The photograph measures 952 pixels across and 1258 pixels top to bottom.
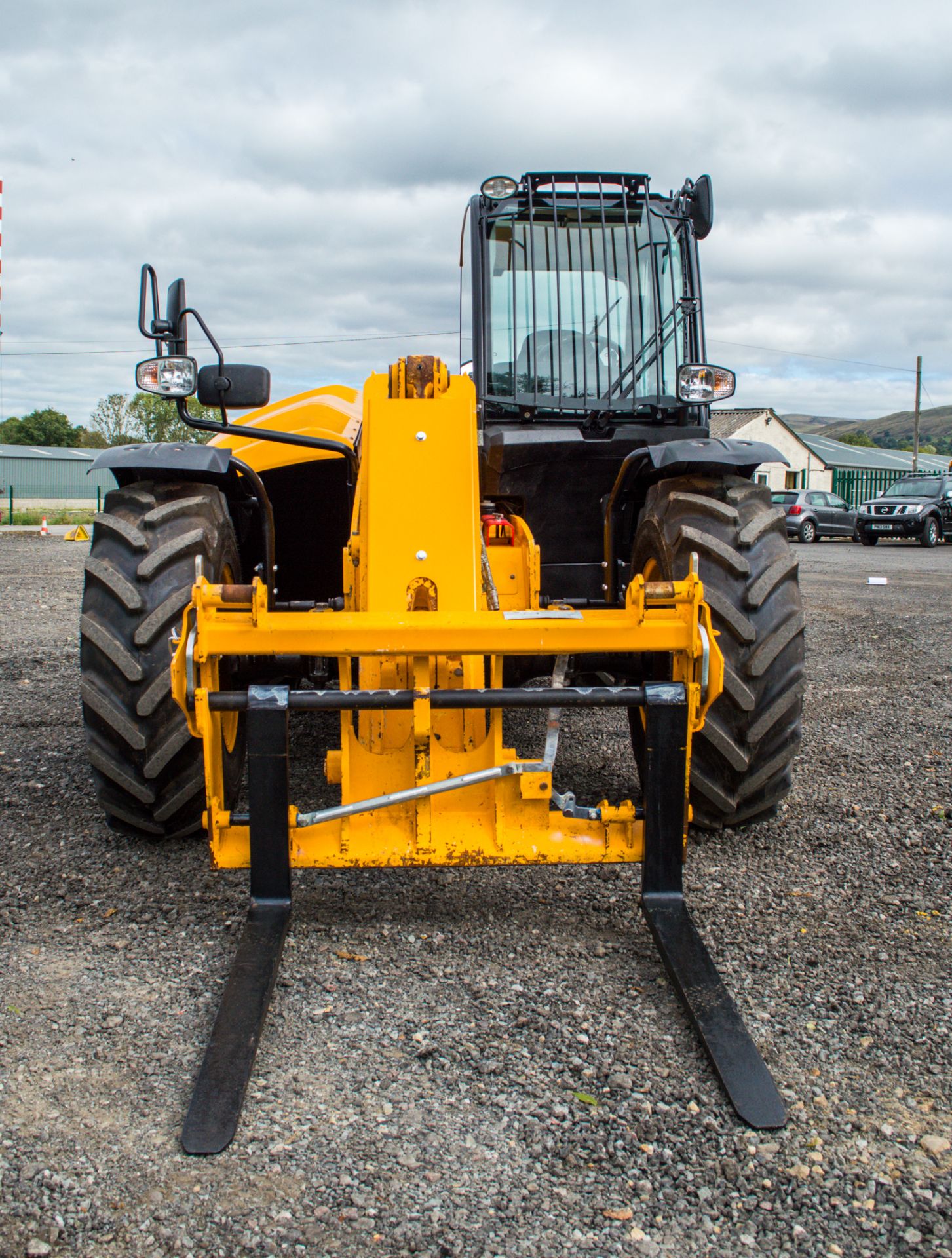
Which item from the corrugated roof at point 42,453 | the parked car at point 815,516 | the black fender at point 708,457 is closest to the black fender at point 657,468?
the black fender at point 708,457

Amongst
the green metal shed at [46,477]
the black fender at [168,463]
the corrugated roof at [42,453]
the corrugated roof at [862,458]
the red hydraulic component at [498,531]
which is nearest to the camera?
the black fender at [168,463]

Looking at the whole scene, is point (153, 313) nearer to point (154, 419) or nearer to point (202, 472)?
point (202, 472)

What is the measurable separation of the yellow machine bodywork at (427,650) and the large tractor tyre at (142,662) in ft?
0.89

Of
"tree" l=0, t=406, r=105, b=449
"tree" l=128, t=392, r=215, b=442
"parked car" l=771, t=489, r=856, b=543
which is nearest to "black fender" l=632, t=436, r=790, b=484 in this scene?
"parked car" l=771, t=489, r=856, b=543

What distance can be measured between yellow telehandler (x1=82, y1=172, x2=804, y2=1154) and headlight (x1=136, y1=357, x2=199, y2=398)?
0.03 feet


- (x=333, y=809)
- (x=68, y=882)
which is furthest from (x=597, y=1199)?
(x=68, y=882)

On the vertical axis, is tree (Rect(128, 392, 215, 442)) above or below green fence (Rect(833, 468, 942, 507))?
above

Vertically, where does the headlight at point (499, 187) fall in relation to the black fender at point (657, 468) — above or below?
above

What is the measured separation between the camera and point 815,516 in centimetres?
2812

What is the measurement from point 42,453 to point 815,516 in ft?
170

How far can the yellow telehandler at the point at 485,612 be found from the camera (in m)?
3.00

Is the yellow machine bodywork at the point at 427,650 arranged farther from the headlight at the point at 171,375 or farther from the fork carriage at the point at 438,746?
the headlight at the point at 171,375

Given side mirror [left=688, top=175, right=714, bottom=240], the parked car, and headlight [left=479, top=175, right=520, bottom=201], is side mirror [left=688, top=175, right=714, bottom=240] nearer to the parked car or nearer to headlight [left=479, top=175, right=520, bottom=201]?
headlight [left=479, top=175, right=520, bottom=201]

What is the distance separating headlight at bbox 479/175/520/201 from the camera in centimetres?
507
